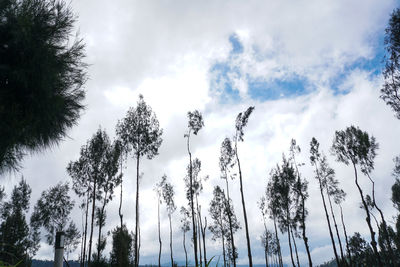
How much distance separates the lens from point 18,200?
31375 millimetres

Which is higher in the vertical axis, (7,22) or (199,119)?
(199,119)

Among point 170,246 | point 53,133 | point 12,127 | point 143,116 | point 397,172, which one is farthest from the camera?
point 170,246

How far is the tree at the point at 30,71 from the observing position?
4.98 meters

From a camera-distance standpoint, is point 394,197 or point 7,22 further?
point 394,197

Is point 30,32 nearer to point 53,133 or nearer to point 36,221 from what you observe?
point 53,133

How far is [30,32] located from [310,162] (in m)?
31.3

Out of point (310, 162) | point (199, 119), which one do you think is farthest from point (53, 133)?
point (310, 162)

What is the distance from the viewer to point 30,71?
5.12m

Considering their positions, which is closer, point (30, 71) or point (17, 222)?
point (30, 71)

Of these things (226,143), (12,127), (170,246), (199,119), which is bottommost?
(170,246)

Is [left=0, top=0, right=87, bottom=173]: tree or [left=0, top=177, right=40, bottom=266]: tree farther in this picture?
[left=0, top=177, right=40, bottom=266]: tree

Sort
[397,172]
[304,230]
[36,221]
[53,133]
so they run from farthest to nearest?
1. [36,221]
2. [397,172]
3. [304,230]
4. [53,133]

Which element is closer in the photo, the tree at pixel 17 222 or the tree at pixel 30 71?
Answer: the tree at pixel 30 71

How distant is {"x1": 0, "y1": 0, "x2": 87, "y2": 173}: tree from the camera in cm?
498
